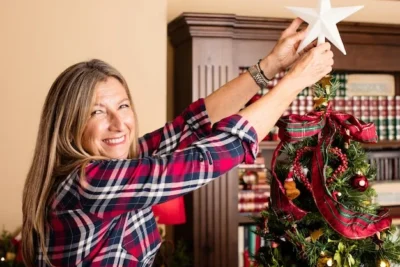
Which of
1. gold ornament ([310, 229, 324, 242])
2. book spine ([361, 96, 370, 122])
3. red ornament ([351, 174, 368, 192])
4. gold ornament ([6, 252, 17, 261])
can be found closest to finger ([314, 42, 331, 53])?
red ornament ([351, 174, 368, 192])

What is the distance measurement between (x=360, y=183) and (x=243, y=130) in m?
0.37

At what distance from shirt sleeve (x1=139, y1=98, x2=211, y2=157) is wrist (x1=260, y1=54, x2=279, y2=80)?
187mm

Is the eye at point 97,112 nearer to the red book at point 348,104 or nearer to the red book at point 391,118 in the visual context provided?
the red book at point 348,104

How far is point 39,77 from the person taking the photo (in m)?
2.24

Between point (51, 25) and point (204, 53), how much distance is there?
26.9 inches

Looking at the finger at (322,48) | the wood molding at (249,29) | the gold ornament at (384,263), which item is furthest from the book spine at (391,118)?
the finger at (322,48)

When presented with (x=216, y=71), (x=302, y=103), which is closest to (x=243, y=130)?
(x=216, y=71)

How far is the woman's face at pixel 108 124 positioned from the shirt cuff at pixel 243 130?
0.25 m

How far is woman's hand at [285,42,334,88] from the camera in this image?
1048mm

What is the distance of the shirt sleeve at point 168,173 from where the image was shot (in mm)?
997

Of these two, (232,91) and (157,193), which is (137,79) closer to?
(232,91)

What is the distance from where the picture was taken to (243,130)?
1.00 m

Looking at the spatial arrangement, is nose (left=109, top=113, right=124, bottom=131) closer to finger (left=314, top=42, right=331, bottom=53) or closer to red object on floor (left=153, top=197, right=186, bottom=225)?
finger (left=314, top=42, right=331, bottom=53)

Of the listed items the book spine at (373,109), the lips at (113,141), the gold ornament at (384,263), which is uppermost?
the book spine at (373,109)
